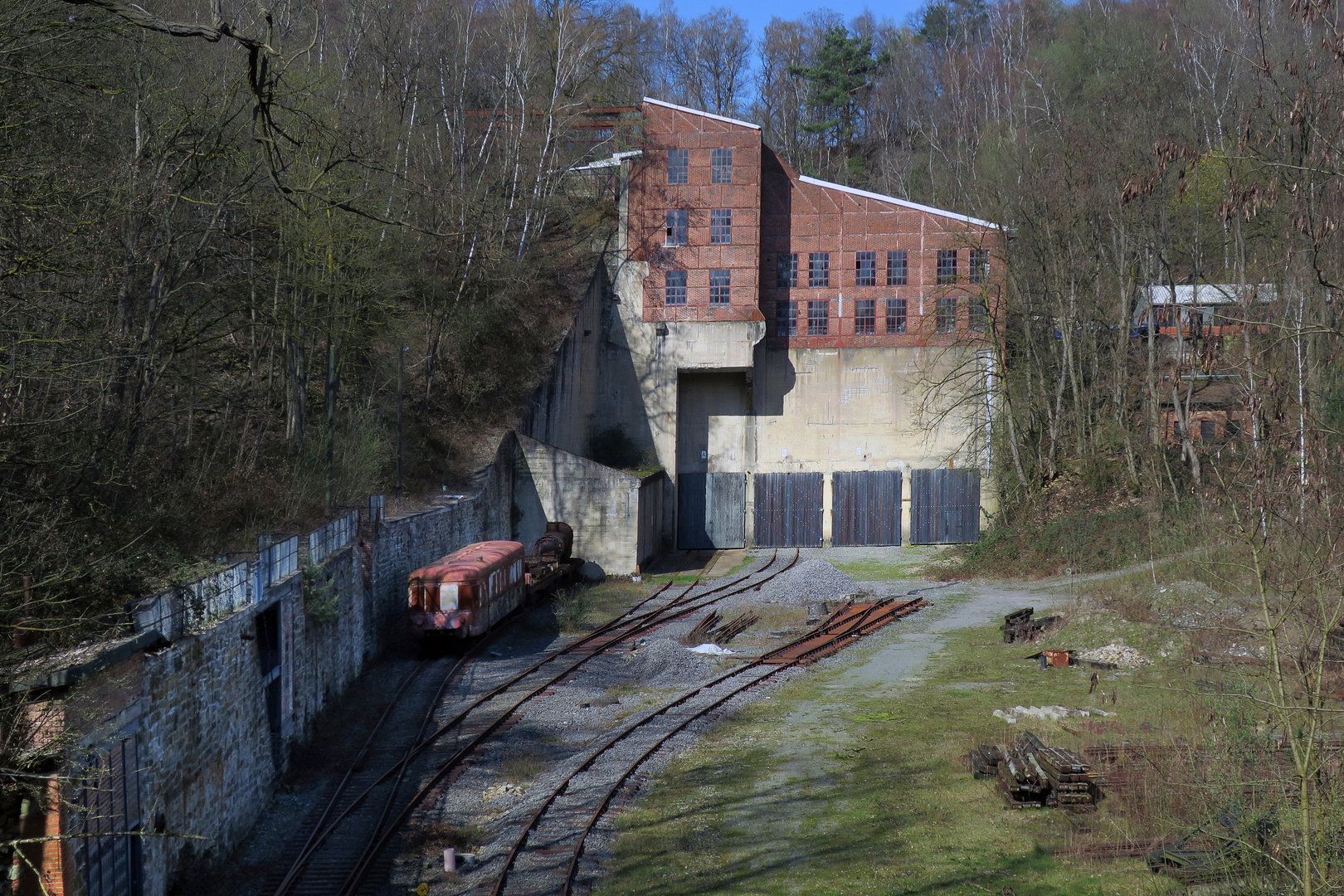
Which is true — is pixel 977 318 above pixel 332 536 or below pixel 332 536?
above

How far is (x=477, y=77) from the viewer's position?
46500mm

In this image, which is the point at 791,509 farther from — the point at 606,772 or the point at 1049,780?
the point at 1049,780

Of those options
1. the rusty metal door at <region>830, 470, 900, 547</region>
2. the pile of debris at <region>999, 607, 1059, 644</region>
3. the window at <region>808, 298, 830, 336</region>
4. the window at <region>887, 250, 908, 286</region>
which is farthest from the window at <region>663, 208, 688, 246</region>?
the pile of debris at <region>999, 607, 1059, 644</region>

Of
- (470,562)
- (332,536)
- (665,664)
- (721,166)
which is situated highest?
(721,166)

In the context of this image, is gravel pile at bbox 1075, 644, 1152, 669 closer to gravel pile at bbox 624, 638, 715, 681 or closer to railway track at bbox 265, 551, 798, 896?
gravel pile at bbox 624, 638, 715, 681

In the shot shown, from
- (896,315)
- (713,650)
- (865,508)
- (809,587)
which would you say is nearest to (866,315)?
(896,315)

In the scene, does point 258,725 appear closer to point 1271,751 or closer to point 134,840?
point 134,840

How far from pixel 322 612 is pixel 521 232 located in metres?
24.4

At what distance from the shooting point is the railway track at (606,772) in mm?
11922

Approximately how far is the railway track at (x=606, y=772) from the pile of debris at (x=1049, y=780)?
208 inches

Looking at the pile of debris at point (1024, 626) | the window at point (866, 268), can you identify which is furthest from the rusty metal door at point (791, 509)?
the pile of debris at point (1024, 626)

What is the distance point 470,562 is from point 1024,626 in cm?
1294

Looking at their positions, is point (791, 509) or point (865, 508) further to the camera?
point (791, 509)

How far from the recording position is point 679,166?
38219 millimetres
